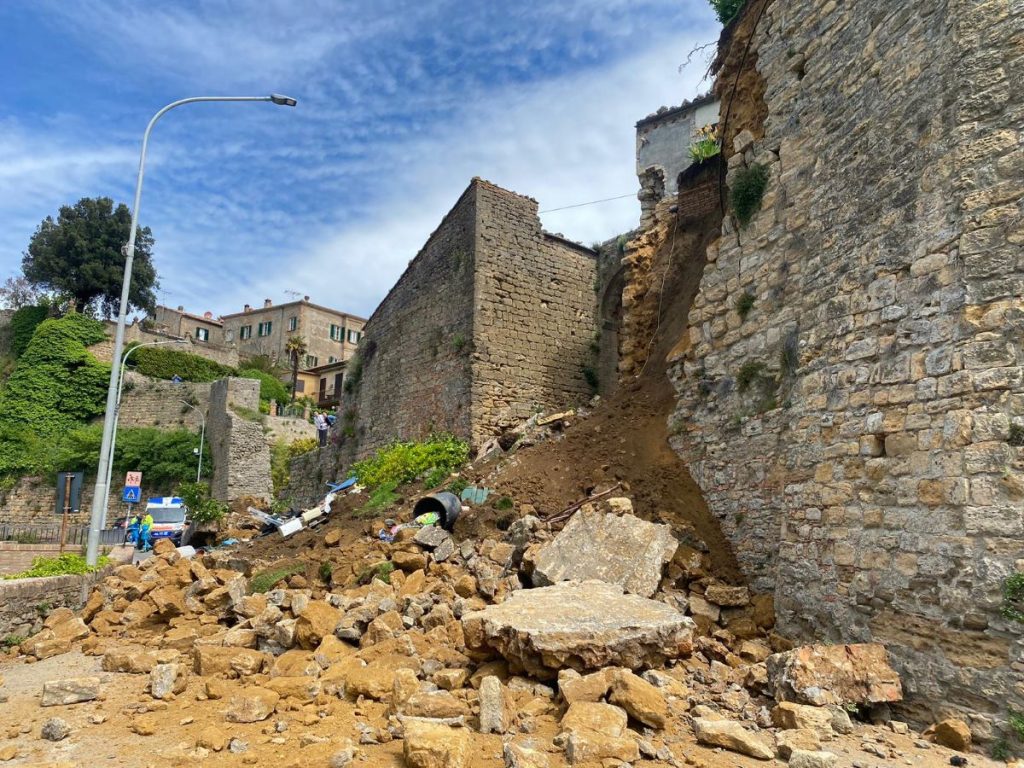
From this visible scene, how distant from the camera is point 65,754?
479 cm

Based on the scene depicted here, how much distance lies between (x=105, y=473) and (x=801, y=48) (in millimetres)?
11648

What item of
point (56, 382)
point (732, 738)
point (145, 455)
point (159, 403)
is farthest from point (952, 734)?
point (56, 382)

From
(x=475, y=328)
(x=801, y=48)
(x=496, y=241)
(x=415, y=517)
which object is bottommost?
(x=415, y=517)

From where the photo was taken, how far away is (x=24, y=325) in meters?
37.2

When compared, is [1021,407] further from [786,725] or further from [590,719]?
[590,719]

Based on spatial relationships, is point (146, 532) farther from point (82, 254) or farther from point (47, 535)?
point (82, 254)

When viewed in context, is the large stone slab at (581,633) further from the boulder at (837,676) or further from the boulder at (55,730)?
the boulder at (55,730)

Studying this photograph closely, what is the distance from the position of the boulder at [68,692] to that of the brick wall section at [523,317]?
910cm

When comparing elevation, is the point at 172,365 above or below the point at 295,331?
below

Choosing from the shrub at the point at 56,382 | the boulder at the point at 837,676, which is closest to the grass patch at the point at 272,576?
the boulder at the point at 837,676

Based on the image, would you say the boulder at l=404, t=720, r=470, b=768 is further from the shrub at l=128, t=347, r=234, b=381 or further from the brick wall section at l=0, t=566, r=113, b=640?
the shrub at l=128, t=347, r=234, b=381

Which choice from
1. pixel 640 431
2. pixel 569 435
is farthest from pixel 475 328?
pixel 640 431

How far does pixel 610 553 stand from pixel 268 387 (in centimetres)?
4195

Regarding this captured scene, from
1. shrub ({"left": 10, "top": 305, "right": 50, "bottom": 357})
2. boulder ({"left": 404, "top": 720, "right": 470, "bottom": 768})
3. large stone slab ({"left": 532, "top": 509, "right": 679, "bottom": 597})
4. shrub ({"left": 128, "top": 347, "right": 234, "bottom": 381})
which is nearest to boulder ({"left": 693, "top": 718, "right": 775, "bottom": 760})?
boulder ({"left": 404, "top": 720, "right": 470, "bottom": 768})
